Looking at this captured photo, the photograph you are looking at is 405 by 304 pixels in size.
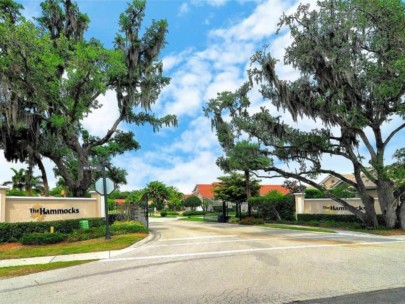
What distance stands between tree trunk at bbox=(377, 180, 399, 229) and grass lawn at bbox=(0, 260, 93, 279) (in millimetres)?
17178

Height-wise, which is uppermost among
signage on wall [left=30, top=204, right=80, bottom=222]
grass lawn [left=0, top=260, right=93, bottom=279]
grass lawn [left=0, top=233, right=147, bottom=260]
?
signage on wall [left=30, top=204, right=80, bottom=222]

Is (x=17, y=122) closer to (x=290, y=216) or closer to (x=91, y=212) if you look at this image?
(x=91, y=212)

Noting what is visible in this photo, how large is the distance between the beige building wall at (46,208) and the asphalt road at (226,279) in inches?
349

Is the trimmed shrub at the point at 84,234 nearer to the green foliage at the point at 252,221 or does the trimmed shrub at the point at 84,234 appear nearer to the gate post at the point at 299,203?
the green foliage at the point at 252,221

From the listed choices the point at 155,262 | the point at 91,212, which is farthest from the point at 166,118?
the point at 155,262

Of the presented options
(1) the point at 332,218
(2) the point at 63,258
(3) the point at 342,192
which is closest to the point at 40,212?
(2) the point at 63,258

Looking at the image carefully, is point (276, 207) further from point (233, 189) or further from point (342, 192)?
point (233, 189)

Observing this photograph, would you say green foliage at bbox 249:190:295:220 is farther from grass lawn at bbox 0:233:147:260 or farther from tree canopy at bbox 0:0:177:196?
grass lawn at bbox 0:233:147:260

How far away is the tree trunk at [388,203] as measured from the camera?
2136cm

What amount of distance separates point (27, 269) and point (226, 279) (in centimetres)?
566

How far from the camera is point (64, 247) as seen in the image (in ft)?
50.5

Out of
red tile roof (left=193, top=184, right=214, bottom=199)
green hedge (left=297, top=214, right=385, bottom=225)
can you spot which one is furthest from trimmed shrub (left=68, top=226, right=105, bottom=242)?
red tile roof (left=193, top=184, right=214, bottom=199)

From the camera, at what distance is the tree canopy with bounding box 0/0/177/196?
2266 centimetres

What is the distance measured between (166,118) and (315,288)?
25.5m
